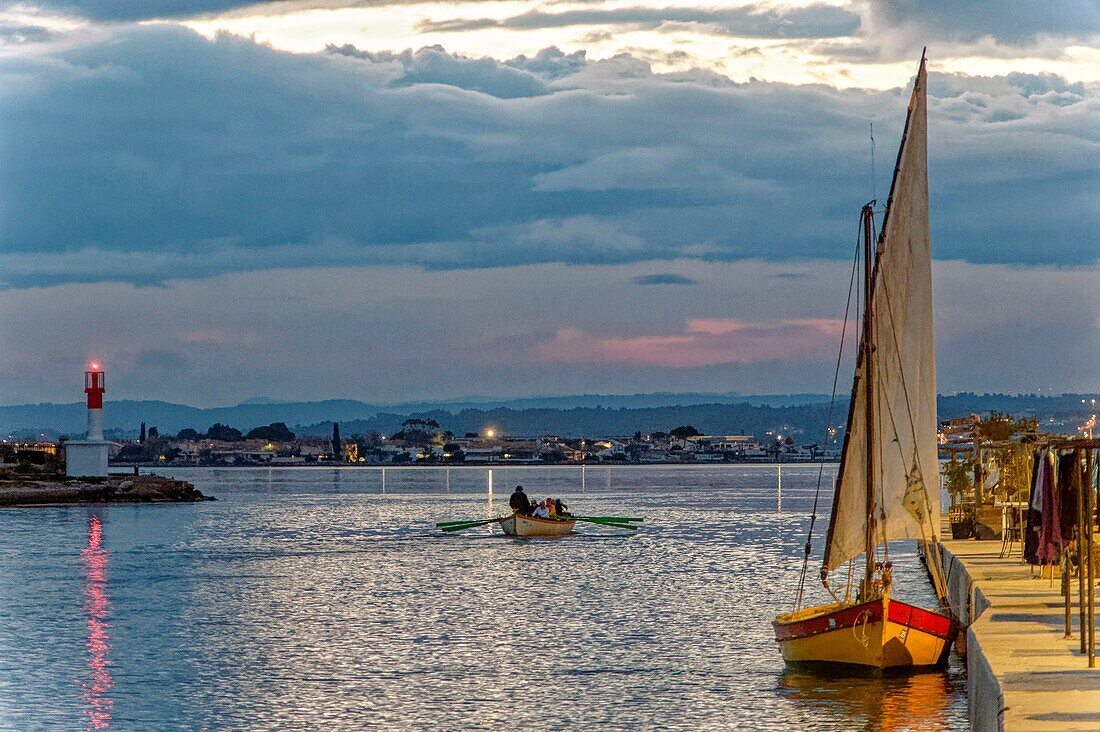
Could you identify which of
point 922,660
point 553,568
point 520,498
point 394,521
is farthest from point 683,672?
point 394,521

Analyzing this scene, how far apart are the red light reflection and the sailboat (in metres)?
11.5

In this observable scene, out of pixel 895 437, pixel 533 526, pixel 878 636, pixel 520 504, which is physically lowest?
pixel 533 526

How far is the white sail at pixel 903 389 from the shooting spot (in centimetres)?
2294

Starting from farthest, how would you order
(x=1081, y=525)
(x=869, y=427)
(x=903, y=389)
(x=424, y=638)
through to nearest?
1. (x=424, y=638)
2. (x=903, y=389)
3. (x=869, y=427)
4. (x=1081, y=525)

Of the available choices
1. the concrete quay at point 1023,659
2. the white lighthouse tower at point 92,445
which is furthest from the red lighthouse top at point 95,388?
the concrete quay at point 1023,659

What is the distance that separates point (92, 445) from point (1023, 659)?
94781 millimetres

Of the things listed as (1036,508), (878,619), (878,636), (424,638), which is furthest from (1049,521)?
(424,638)

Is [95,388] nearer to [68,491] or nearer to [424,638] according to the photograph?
[68,491]

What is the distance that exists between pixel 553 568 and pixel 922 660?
91.8ft

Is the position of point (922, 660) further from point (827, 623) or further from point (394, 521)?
point (394, 521)

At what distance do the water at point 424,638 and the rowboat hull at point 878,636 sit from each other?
1.13 ft

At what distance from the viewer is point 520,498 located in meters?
65.0

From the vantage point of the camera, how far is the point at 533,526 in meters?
64.8

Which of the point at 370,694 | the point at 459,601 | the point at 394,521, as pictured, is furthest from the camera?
the point at 394,521
